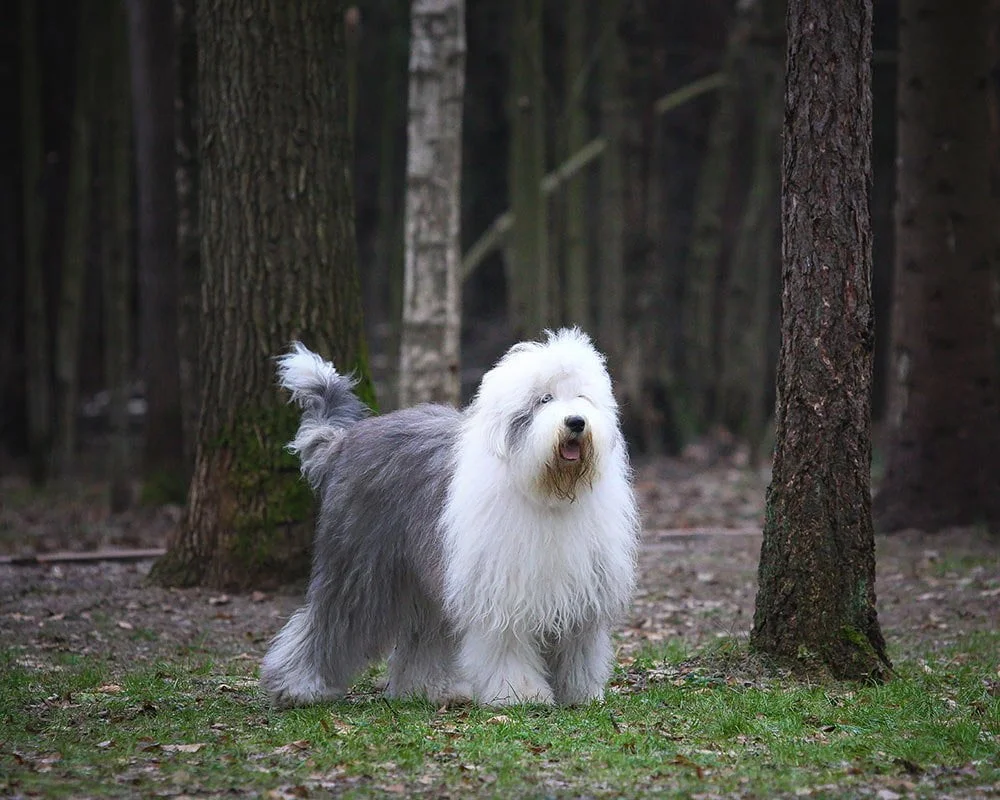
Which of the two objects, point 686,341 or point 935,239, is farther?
point 686,341

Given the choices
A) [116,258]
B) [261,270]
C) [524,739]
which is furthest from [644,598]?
[116,258]

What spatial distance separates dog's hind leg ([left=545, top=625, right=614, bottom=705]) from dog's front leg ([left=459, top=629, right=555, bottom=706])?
0.10 metres

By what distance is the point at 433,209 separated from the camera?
11398 millimetres

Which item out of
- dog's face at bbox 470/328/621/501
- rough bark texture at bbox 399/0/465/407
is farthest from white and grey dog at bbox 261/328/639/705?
rough bark texture at bbox 399/0/465/407

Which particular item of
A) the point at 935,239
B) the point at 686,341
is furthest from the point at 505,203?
the point at 935,239

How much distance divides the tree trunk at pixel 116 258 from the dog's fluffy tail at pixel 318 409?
836 cm

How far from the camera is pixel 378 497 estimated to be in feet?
21.5

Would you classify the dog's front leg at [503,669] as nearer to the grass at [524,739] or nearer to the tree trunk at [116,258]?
the grass at [524,739]

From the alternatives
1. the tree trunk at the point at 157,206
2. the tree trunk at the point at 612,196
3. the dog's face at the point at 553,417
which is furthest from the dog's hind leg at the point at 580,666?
the tree trunk at the point at 612,196

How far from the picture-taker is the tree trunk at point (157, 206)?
14.1 meters

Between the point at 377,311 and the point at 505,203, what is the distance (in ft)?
11.3

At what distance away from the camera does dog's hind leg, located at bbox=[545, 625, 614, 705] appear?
6163 millimetres

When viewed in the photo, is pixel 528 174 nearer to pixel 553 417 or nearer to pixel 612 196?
pixel 612 196

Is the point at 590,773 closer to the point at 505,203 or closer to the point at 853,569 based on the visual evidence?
the point at 853,569
